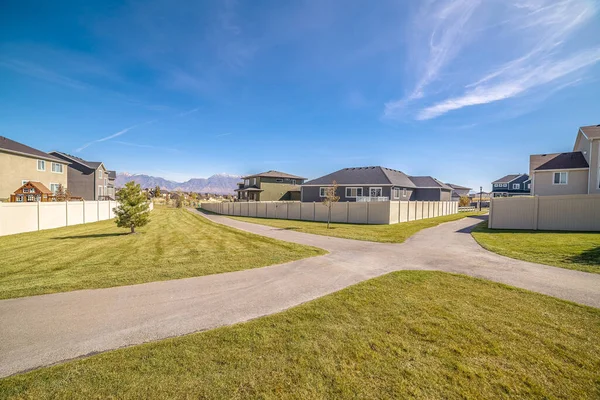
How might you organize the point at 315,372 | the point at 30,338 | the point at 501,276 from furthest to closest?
the point at 501,276 → the point at 30,338 → the point at 315,372

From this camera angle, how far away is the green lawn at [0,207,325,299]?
7.14 m

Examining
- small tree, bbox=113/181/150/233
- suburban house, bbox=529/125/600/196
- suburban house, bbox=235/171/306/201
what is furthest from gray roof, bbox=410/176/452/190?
small tree, bbox=113/181/150/233

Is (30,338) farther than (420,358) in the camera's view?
Yes

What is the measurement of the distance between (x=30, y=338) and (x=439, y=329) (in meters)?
6.87

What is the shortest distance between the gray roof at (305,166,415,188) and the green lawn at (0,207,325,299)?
82.9 ft

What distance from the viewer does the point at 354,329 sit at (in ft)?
15.1

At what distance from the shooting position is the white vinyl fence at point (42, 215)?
15383mm

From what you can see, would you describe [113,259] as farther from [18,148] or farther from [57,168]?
[57,168]

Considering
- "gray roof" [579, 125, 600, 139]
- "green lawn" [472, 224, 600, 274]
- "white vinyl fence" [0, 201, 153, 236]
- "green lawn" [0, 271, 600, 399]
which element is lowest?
"green lawn" [0, 271, 600, 399]

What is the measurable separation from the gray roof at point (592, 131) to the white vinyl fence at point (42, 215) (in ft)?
142

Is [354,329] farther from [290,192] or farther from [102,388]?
[290,192]

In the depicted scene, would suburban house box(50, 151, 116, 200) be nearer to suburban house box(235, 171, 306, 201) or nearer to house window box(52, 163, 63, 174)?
house window box(52, 163, 63, 174)

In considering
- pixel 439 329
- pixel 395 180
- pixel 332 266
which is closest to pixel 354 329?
pixel 439 329

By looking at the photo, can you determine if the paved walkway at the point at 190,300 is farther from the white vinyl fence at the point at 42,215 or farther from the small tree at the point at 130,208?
the white vinyl fence at the point at 42,215
